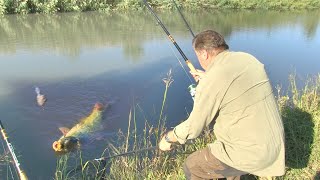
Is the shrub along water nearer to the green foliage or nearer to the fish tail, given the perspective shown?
the green foliage

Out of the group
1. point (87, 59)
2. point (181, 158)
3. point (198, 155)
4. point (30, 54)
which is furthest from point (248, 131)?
point (30, 54)

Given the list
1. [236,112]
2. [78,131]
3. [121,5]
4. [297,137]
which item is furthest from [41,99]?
[121,5]

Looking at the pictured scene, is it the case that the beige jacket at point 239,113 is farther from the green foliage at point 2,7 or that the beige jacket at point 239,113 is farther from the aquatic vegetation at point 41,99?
the green foliage at point 2,7

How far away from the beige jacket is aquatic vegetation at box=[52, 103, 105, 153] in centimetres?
262

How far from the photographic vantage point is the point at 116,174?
378 cm

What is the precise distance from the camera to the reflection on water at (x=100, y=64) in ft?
19.0

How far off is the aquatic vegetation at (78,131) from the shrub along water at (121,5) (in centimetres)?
885

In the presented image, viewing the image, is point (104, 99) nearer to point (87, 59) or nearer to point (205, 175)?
point (87, 59)

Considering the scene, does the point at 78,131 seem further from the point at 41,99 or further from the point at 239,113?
the point at 239,113

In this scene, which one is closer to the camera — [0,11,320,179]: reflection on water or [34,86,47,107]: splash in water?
[0,11,320,179]: reflection on water

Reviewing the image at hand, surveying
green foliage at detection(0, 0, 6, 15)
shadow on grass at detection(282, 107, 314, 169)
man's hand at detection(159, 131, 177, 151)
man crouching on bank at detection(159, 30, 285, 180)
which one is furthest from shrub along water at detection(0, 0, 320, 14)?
man crouching on bank at detection(159, 30, 285, 180)

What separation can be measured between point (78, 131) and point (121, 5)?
37.5ft

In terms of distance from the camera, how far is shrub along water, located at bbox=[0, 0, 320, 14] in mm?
13875

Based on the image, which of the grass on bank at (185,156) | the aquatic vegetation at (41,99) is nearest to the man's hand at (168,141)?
the grass on bank at (185,156)
